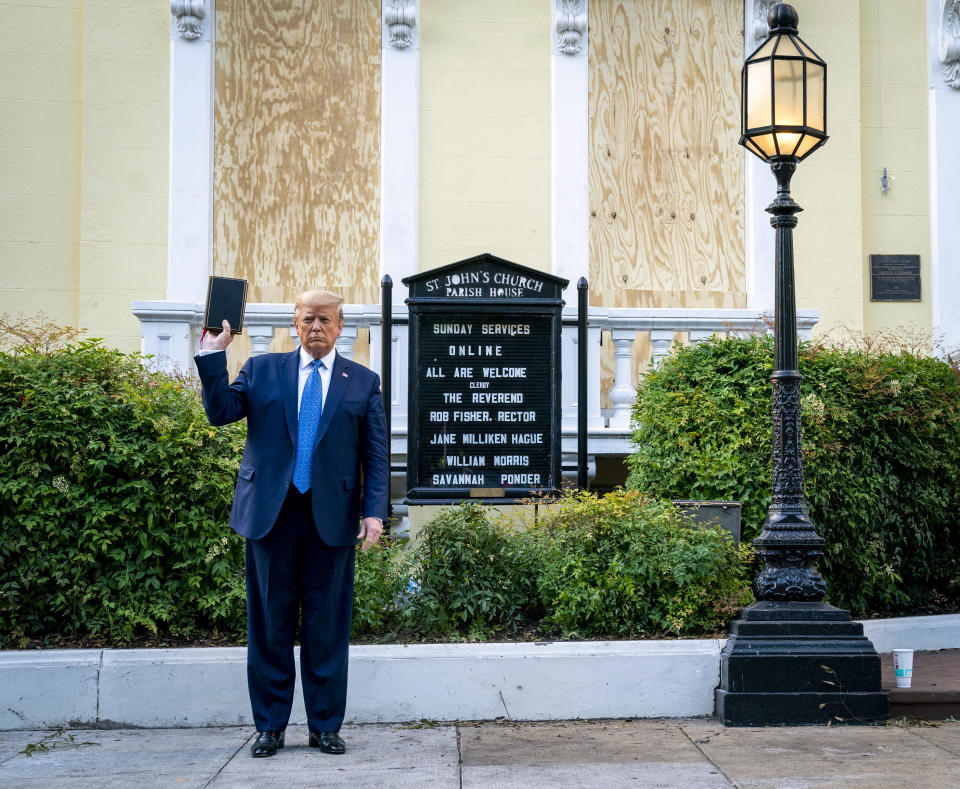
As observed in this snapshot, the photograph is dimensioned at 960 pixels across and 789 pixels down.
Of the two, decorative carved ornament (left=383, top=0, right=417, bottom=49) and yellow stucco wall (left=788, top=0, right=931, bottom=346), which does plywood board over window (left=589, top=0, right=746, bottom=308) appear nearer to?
yellow stucco wall (left=788, top=0, right=931, bottom=346)

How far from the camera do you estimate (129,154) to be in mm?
9344

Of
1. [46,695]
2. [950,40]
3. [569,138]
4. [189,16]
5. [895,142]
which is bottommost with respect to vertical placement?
[46,695]

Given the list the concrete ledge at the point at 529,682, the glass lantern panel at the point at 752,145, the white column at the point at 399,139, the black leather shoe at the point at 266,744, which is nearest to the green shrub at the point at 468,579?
the concrete ledge at the point at 529,682

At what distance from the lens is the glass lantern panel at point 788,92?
597 centimetres

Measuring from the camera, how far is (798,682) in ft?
18.2

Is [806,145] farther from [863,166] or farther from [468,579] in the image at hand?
[863,166]

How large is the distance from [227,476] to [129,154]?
458 centimetres

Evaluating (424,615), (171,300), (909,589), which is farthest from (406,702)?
(171,300)

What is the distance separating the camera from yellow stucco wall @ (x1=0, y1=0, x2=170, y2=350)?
30.5ft

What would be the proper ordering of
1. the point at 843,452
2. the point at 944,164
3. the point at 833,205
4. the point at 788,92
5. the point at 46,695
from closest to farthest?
the point at 46,695
the point at 788,92
the point at 843,452
the point at 833,205
the point at 944,164

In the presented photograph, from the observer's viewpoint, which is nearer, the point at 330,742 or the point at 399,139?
the point at 330,742

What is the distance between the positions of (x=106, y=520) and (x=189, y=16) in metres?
5.36

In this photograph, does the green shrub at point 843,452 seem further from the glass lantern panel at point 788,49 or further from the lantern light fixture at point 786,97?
the glass lantern panel at point 788,49

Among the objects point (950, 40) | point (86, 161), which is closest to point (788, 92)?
point (950, 40)
